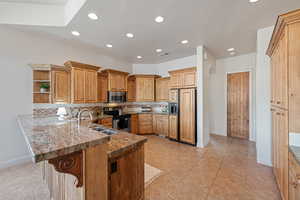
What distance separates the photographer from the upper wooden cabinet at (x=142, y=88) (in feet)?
18.6

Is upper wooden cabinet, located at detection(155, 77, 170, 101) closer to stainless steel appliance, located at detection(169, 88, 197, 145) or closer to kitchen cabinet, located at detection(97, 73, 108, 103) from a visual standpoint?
stainless steel appliance, located at detection(169, 88, 197, 145)

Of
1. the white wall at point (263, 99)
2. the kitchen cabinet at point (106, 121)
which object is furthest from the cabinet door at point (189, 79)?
the kitchen cabinet at point (106, 121)

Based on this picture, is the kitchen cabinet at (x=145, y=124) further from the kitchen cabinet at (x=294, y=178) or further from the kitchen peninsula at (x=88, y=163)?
the kitchen cabinet at (x=294, y=178)

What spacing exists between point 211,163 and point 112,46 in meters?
4.27

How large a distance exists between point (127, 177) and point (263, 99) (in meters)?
3.42

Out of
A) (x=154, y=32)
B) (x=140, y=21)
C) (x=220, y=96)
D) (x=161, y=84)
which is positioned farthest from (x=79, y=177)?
(x=220, y=96)

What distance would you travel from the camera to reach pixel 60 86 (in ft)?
11.9

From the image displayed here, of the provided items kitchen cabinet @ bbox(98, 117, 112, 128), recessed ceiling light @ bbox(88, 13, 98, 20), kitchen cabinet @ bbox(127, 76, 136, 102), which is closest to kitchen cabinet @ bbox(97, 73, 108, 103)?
kitchen cabinet @ bbox(98, 117, 112, 128)

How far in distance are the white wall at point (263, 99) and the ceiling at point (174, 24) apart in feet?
1.06

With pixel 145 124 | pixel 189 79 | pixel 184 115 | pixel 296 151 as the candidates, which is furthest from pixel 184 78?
pixel 296 151

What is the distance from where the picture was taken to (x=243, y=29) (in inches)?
122

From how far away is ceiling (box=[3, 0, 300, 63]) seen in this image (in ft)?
7.54

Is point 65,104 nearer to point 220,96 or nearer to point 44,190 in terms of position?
point 44,190

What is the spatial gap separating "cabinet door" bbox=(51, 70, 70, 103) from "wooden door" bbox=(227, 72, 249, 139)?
5585 millimetres
